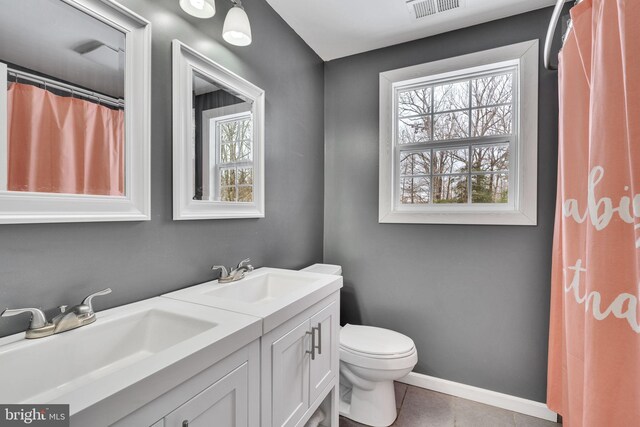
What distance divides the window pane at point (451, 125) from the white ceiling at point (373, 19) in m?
0.57

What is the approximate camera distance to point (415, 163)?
7.04 feet

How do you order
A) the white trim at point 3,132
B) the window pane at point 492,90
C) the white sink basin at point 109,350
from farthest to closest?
the window pane at point 492,90, the white trim at point 3,132, the white sink basin at point 109,350

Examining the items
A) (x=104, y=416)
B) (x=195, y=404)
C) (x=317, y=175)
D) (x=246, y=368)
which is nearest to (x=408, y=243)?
(x=317, y=175)

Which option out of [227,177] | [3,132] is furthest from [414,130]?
[3,132]

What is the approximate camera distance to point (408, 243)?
2.09 meters

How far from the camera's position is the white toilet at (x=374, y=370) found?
1588 mm

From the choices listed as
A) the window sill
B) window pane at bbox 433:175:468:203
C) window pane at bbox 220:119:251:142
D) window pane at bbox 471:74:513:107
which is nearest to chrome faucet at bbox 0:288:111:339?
window pane at bbox 220:119:251:142

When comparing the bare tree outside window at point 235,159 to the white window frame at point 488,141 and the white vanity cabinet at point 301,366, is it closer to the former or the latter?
the white vanity cabinet at point 301,366

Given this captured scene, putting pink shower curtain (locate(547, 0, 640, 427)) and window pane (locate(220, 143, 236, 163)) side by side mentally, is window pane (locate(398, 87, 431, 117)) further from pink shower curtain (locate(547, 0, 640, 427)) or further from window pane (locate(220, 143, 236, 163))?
window pane (locate(220, 143, 236, 163))

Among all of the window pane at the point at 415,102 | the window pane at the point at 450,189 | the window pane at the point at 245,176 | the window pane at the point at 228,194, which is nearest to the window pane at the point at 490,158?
the window pane at the point at 450,189

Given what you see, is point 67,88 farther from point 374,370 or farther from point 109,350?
point 374,370

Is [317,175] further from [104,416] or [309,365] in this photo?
[104,416]

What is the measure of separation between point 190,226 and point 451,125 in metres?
1.83

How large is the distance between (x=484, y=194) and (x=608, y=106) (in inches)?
40.0
